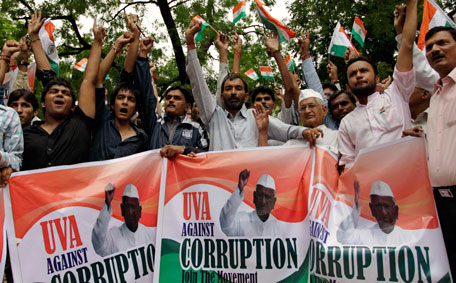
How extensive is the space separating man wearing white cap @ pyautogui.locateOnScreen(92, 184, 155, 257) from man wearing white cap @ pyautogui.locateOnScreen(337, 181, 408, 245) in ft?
5.46

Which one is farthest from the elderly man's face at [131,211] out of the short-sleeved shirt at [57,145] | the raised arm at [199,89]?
the raised arm at [199,89]

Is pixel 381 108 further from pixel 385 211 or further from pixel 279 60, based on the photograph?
pixel 279 60

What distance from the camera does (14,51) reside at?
4.67 meters

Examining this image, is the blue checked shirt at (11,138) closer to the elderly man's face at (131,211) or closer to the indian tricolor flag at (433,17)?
the elderly man's face at (131,211)

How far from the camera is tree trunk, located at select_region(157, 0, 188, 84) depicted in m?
11.3

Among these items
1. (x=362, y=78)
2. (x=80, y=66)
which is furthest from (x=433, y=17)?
(x=80, y=66)

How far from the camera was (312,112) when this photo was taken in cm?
437

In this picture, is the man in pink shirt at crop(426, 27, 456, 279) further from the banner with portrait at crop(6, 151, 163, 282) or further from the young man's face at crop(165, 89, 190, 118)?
the young man's face at crop(165, 89, 190, 118)

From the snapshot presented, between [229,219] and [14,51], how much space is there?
320cm

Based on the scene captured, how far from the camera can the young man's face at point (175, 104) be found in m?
4.53

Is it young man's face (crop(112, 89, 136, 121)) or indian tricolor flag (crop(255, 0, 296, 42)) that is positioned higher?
indian tricolor flag (crop(255, 0, 296, 42))

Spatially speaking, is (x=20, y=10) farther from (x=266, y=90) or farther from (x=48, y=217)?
(x=48, y=217)

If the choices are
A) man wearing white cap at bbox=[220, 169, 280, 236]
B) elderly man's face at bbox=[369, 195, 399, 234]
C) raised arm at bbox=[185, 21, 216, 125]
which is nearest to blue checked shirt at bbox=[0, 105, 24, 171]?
raised arm at bbox=[185, 21, 216, 125]

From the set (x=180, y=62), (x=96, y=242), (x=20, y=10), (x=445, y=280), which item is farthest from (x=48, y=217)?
(x=20, y=10)
